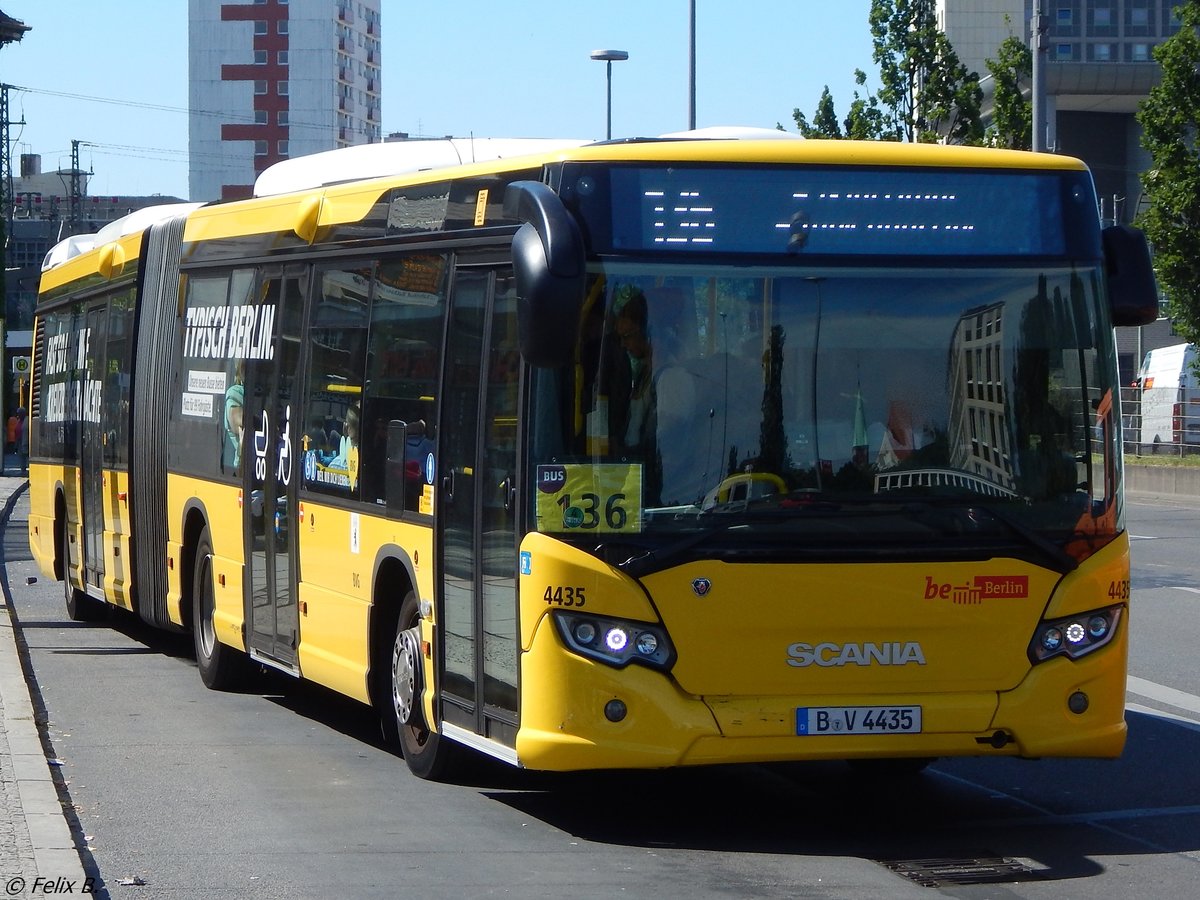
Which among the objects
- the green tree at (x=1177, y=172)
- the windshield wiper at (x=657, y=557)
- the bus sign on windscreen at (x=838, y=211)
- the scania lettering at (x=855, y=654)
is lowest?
the scania lettering at (x=855, y=654)

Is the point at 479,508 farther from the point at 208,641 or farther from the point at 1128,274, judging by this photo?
the point at 208,641

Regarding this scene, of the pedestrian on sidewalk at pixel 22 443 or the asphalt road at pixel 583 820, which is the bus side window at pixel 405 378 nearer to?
the asphalt road at pixel 583 820

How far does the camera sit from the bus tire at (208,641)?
12.5 metres

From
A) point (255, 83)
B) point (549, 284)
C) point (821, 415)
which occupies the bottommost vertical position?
point (821, 415)

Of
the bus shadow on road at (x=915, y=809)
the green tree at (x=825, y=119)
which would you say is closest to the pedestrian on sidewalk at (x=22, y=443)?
the green tree at (x=825, y=119)

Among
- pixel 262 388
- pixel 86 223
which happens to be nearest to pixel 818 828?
pixel 262 388

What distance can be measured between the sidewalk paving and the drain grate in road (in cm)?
292

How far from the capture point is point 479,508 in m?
8.16

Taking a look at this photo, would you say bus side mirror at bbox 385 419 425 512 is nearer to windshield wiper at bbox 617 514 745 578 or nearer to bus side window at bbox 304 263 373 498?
bus side window at bbox 304 263 373 498

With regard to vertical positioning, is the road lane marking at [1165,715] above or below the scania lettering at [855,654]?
below

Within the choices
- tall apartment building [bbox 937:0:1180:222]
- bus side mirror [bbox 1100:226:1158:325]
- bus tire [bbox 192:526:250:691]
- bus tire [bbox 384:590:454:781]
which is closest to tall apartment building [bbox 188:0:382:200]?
tall apartment building [bbox 937:0:1180:222]

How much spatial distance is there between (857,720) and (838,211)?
199 cm

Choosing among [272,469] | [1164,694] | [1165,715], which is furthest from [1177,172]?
[272,469]

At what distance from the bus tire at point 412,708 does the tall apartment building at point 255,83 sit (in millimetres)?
135248
